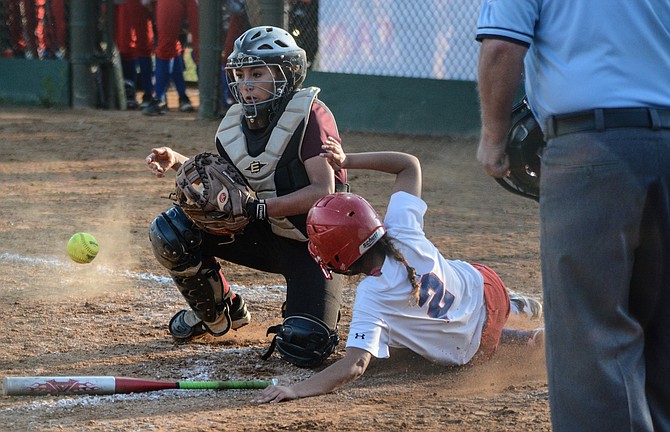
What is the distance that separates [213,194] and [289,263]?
596 mm

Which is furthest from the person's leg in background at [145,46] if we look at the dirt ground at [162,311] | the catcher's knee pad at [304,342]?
the catcher's knee pad at [304,342]

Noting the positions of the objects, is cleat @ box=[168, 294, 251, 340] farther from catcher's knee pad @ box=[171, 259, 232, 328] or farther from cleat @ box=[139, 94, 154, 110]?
cleat @ box=[139, 94, 154, 110]

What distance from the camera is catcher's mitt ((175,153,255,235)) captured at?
174 inches

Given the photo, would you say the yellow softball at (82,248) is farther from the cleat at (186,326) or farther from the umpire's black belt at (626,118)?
the umpire's black belt at (626,118)

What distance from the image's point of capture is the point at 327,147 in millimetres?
4316

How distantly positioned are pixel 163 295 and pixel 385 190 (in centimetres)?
330

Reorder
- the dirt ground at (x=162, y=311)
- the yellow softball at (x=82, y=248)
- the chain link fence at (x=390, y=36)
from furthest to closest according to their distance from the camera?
the chain link fence at (x=390, y=36) < the yellow softball at (x=82, y=248) < the dirt ground at (x=162, y=311)

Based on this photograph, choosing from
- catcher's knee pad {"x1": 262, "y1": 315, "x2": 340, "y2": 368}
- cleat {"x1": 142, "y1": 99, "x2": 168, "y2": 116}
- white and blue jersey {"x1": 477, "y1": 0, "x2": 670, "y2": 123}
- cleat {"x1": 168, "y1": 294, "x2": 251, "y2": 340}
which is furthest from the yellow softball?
cleat {"x1": 142, "y1": 99, "x2": 168, "y2": 116}

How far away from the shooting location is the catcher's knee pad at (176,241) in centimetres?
460

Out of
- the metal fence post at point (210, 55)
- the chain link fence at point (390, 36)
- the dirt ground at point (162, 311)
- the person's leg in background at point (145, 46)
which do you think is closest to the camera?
the dirt ground at point (162, 311)

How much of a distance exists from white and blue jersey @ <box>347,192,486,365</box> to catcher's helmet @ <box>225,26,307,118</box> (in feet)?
2.82

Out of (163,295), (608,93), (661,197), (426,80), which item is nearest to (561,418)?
(661,197)

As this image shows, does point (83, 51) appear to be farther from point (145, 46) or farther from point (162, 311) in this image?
point (162, 311)

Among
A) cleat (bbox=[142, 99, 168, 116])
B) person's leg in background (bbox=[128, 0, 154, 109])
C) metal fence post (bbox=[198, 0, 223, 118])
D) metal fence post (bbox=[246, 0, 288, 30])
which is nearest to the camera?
metal fence post (bbox=[246, 0, 288, 30])
